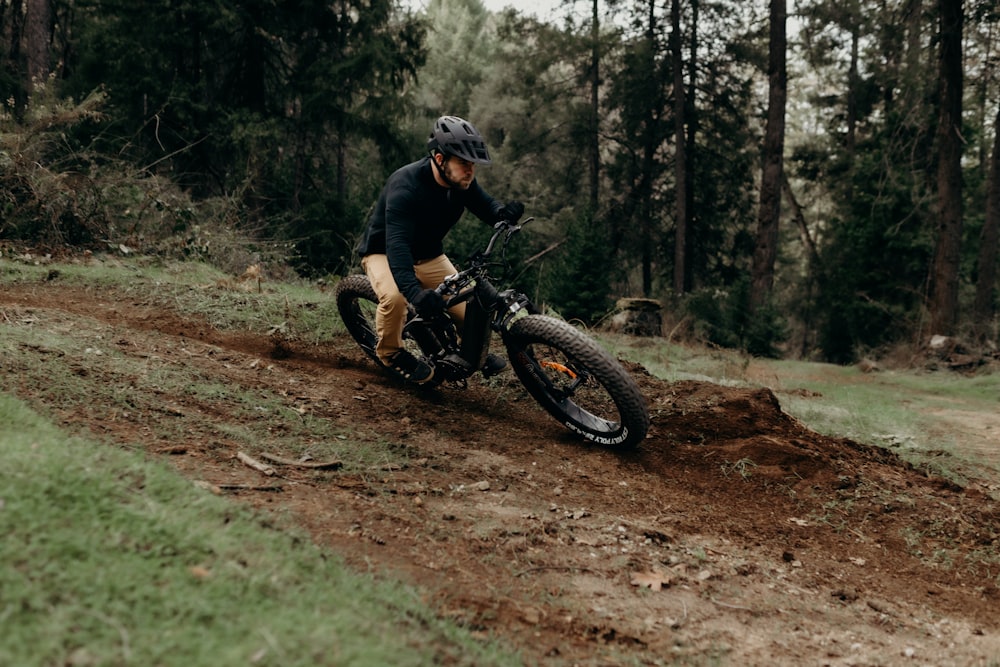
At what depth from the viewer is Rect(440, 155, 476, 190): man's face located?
5.16 m

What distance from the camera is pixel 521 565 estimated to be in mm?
3301

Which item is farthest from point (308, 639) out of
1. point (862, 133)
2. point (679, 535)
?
point (862, 133)

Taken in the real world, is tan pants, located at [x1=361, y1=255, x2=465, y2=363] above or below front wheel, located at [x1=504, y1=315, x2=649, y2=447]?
above

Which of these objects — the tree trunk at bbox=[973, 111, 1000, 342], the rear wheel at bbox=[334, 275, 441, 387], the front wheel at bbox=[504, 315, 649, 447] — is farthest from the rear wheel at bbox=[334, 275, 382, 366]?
the tree trunk at bbox=[973, 111, 1000, 342]

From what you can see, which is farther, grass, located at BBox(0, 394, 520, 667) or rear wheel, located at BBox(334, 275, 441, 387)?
rear wheel, located at BBox(334, 275, 441, 387)

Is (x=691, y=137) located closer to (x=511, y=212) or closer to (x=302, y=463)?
(x=511, y=212)

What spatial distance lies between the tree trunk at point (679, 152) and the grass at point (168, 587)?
2385cm

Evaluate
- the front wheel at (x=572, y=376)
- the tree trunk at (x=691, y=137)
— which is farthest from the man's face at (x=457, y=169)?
the tree trunk at (x=691, y=137)

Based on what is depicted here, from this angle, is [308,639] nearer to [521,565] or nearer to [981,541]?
[521,565]

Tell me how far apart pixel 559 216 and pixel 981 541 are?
25.6 meters

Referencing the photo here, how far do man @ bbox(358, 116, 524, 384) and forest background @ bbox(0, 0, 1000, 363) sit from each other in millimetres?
5807

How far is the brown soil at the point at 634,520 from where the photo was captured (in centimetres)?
296

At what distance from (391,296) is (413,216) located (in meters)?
0.66

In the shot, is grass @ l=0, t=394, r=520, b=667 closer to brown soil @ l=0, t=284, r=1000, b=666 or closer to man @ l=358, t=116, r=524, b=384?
brown soil @ l=0, t=284, r=1000, b=666
